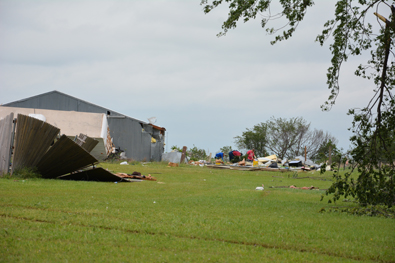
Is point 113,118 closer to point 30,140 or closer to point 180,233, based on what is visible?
point 30,140

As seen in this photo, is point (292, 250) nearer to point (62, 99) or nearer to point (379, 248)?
point (379, 248)

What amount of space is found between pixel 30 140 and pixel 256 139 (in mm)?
45524

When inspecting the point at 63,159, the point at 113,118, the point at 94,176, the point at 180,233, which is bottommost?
the point at 180,233

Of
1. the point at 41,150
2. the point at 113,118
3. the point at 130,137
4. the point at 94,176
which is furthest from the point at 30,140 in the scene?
the point at 130,137

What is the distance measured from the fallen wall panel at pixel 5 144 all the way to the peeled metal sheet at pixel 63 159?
3.37ft

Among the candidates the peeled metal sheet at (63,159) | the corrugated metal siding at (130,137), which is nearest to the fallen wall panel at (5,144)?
the peeled metal sheet at (63,159)

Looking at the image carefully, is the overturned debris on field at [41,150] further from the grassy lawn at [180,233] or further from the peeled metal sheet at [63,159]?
the grassy lawn at [180,233]

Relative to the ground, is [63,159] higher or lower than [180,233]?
higher

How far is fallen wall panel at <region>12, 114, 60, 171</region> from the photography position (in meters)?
12.4

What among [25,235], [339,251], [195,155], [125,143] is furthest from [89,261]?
[195,155]

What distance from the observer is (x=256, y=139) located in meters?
55.8

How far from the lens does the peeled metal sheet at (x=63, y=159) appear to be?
12.5 meters

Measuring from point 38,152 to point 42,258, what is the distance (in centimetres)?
990

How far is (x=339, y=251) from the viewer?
443cm
